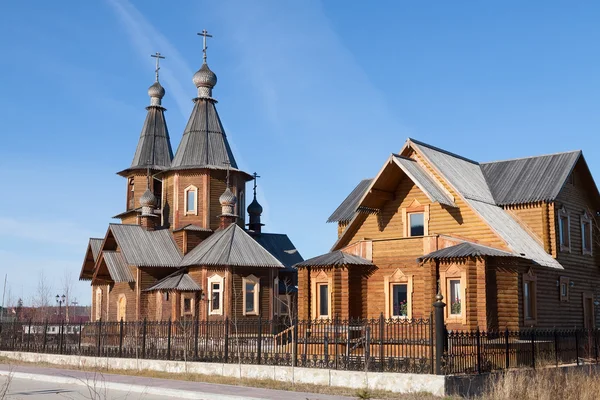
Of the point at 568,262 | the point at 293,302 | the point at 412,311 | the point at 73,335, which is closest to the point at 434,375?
the point at 412,311

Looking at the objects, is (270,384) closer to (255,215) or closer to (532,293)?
(532,293)

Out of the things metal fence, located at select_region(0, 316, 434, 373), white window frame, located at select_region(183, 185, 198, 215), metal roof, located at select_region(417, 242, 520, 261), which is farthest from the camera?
white window frame, located at select_region(183, 185, 198, 215)

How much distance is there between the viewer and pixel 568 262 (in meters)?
27.0

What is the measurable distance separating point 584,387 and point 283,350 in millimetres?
8169

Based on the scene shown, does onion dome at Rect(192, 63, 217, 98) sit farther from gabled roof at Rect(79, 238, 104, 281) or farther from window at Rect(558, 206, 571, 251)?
window at Rect(558, 206, 571, 251)

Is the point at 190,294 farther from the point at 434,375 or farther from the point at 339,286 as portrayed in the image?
the point at 434,375

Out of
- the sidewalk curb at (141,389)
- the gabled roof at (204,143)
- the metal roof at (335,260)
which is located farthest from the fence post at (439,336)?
the gabled roof at (204,143)

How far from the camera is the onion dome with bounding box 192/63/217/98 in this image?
43.7m

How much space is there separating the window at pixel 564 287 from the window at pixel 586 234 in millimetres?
1926

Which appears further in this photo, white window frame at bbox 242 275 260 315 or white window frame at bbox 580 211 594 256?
white window frame at bbox 242 275 260 315

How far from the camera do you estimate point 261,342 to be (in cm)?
2103

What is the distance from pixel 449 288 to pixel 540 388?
9.04 metres

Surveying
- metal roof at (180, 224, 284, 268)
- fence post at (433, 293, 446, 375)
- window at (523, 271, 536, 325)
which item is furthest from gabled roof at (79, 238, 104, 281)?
fence post at (433, 293, 446, 375)

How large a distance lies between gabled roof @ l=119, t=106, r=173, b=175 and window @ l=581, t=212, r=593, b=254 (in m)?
26.1
